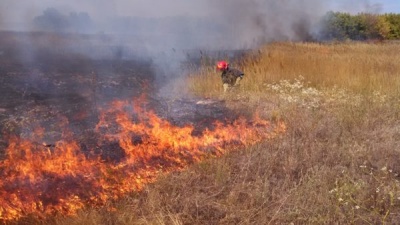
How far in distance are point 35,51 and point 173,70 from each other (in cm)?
499

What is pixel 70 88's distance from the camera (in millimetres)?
7195

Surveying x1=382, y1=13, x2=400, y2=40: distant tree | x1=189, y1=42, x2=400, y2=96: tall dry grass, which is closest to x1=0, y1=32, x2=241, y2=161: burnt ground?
x1=189, y1=42, x2=400, y2=96: tall dry grass

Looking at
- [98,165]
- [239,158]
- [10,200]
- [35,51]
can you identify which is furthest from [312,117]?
[35,51]

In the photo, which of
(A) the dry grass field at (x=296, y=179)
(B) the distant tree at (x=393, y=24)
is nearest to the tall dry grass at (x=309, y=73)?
(A) the dry grass field at (x=296, y=179)

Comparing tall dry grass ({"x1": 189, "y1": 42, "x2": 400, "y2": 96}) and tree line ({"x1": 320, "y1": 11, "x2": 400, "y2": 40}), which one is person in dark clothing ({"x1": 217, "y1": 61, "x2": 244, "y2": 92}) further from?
tree line ({"x1": 320, "y1": 11, "x2": 400, "y2": 40})

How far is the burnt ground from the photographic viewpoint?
485cm

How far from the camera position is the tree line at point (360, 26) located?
78.6 ft

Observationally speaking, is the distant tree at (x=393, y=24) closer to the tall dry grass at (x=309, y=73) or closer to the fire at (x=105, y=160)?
the tall dry grass at (x=309, y=73)

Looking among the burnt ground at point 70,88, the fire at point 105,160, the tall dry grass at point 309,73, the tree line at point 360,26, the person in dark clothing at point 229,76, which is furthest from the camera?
the tree line at point 360,26

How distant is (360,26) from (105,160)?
2854 cm

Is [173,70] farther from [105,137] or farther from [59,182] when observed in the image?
Answer: [59,182]

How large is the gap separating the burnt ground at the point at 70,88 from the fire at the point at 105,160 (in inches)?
9.4

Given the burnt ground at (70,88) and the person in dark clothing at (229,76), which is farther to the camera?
the person in dark clothing at (229,76)

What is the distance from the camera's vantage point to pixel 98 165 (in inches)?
142
